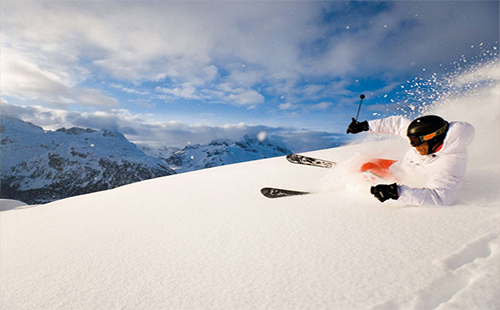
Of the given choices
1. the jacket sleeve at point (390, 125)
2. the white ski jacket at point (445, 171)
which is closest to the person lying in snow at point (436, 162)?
the white ski jacket at point (445, 171)

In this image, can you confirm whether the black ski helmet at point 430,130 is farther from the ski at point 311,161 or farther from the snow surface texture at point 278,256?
the ski at point 311,161

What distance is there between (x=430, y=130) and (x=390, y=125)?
1094mm

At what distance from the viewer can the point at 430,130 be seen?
9.27ft

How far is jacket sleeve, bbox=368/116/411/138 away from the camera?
3724 mm

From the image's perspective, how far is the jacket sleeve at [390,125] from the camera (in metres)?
3.72

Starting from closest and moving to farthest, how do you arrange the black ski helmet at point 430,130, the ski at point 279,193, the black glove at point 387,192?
the black glove at point 387,192 → the black ski helmet at point 430,130 → the ski at point 279,193

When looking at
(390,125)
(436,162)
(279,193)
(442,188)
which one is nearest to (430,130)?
(436,162)

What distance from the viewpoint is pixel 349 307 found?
149 cm

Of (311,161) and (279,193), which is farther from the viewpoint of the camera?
(311,161)

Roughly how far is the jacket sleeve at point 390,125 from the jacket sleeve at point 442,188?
102 centimetres

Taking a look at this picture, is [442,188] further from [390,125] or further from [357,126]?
[357,126]

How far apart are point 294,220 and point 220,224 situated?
1.01 metres

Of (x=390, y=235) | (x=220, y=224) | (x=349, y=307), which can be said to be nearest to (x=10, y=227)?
(x=220, y=224)

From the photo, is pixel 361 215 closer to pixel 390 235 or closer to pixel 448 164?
pixel 390 235
